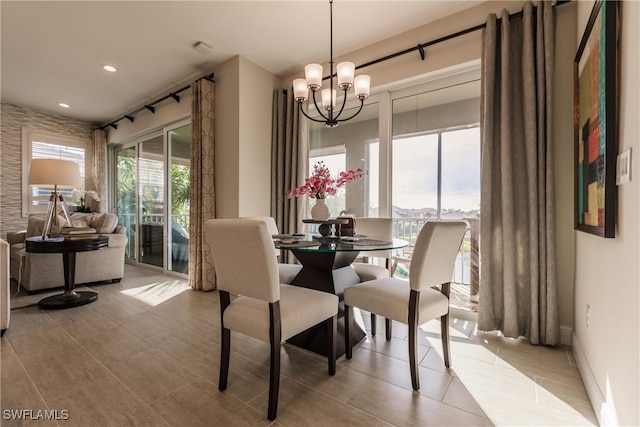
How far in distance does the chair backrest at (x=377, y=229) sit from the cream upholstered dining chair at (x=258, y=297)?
1.11 meters

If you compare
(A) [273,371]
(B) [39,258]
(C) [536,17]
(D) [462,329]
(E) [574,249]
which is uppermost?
(C) [536,17]

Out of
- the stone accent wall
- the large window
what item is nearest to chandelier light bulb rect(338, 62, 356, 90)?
the large window

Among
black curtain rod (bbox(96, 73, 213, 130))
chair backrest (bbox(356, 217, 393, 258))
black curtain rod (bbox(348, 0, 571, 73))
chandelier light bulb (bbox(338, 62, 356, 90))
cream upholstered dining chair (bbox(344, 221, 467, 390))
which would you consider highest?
black curtain rod (bbox(96, 73, 213, 130))

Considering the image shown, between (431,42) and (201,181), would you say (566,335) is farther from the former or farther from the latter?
(201,181)

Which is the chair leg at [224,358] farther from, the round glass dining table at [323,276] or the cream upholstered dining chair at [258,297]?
the round glass dining table at [323,276]

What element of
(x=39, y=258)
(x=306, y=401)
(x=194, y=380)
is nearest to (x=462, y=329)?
(x=306, y=401)

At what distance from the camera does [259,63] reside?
11.6ft

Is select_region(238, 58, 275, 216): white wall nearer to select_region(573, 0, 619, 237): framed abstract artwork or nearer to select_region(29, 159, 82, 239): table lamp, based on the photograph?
select_region(29, 159, 82, 239): table lamp

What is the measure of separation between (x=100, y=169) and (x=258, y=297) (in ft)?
19.6

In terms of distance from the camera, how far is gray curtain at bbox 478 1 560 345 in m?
2.10

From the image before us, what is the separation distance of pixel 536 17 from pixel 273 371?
2.99 m

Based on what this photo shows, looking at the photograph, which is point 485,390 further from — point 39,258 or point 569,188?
point 39,258

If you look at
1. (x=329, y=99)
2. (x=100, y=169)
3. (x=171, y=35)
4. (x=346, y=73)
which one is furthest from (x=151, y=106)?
(x=346, y=73)

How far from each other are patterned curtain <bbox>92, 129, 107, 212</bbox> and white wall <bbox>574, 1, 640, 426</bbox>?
709 cm
